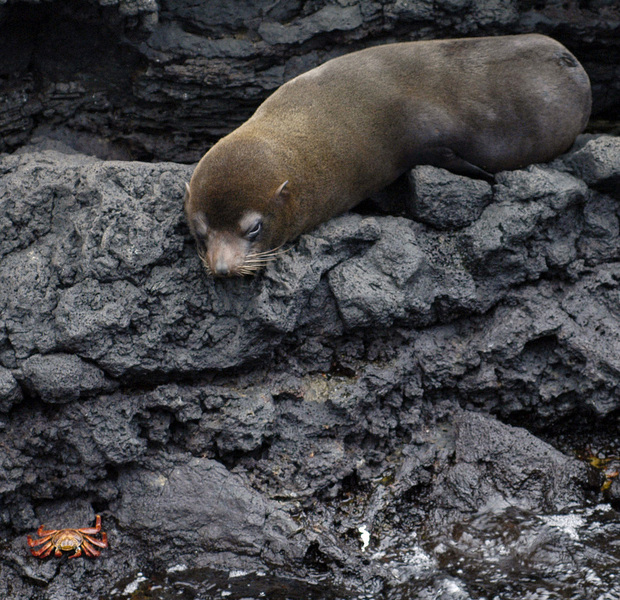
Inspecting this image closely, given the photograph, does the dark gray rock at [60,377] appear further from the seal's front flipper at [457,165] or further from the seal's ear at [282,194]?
the seal's front flipper at [457,165]

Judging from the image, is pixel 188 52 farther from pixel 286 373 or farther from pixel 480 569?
pixel 480 569

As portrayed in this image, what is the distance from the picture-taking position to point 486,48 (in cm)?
494

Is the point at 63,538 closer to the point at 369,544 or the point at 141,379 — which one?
the point at 141,379

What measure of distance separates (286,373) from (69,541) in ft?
4.57

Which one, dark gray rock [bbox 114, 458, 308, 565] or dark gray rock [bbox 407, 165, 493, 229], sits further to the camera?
dark gray rock [bbox 407, 165, 493, 229]

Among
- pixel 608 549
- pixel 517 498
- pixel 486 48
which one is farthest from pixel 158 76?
pixel 608 549

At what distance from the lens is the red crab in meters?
3.66

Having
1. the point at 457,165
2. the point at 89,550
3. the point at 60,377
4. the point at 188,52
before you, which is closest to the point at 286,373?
the point at 60,377

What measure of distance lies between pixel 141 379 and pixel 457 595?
190 cm

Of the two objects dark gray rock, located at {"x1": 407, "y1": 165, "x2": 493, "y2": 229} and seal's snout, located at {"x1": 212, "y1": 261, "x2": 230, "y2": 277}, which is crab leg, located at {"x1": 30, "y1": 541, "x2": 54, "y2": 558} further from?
dark gray rock, located at {"x1": 407, "y1": 165, "x2": 493, "y2": 229}

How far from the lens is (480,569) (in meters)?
3.48

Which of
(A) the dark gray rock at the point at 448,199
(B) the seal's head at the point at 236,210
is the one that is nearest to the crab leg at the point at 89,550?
(B) the seal's head at the point at 236,210

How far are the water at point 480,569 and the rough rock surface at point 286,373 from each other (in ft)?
0.29

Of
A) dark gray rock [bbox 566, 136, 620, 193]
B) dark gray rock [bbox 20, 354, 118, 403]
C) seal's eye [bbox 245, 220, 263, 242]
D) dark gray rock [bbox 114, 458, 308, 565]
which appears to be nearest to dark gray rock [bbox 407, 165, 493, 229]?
dark gray rock [bbox 566, 136, 620, 193]
